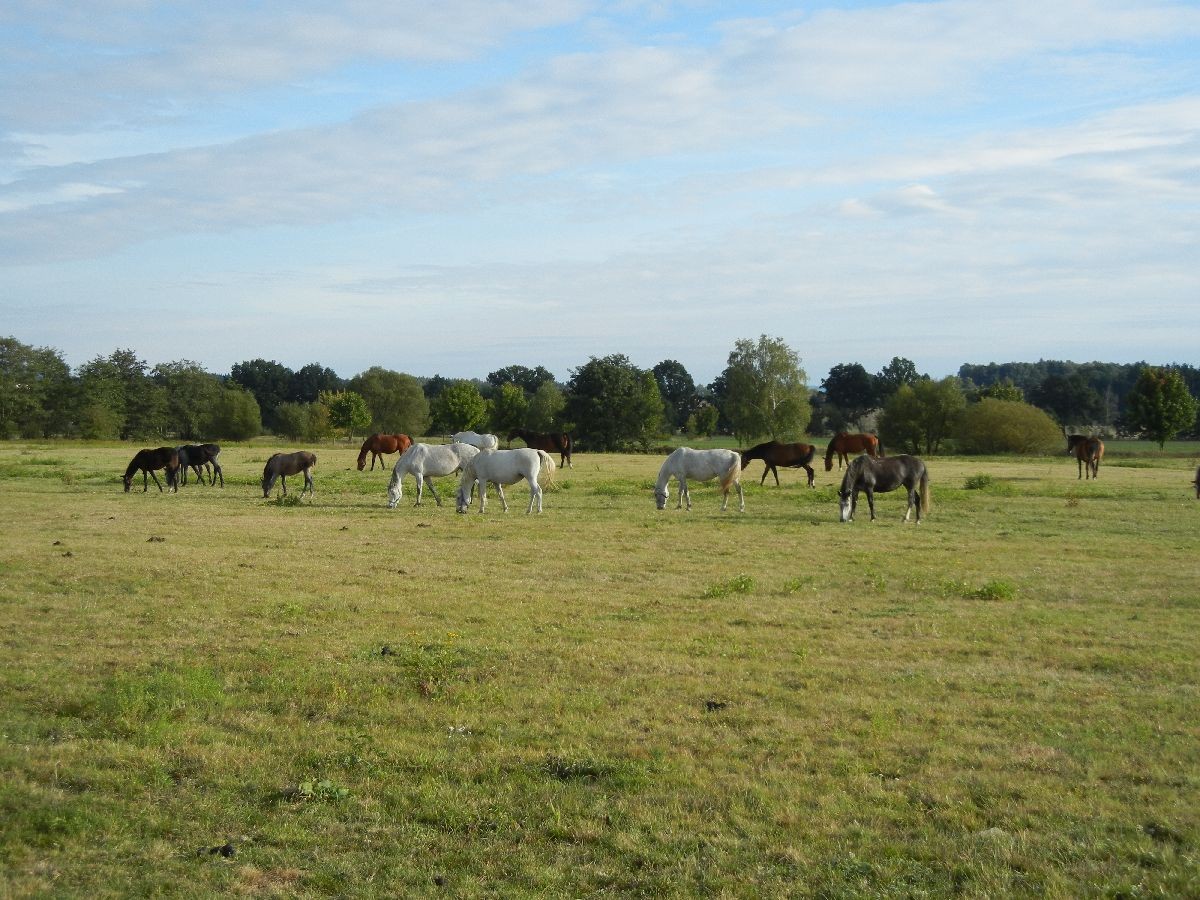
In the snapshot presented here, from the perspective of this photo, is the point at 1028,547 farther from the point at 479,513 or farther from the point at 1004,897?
the point at 1004,897

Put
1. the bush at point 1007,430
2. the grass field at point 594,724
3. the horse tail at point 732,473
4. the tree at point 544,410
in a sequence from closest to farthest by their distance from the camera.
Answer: the grass field at point 594,724 < the horse tail at point 732,473 < the bush at point 1007,430 < the tree at point 544,410

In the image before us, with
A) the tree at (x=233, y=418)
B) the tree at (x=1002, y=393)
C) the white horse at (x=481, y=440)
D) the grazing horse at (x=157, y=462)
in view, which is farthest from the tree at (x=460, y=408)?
the grazing horse at (x=157, y=462)

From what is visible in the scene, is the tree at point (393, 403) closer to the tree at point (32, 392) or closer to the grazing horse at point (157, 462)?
the tree at point (32, 392)

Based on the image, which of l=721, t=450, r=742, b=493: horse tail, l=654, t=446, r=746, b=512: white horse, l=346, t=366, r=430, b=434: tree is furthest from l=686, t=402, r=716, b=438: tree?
l=721, t=450, r=742, b=493: horse tail

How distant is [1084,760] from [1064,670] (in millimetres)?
2871

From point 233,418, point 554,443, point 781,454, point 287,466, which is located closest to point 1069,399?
point 554,443

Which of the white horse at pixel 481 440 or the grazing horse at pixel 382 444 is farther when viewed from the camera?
the white horse at pixel 481 440

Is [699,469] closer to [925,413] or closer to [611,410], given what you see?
[611,410]

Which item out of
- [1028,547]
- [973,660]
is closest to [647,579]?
[973,660]

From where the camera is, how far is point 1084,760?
6875 millimetres

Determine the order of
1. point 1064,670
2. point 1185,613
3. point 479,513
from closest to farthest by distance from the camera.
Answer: point 1064,670 → point 1185,613 → point 479,513

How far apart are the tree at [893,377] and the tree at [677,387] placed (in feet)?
85.0

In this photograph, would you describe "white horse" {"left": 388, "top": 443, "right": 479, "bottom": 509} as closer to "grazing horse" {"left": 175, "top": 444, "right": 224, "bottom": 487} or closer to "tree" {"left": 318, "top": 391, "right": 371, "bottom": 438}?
"grazing horse" {"left": 175, "top": 444, "right": 224, "bottom": 487}

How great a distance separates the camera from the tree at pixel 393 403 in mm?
96375
